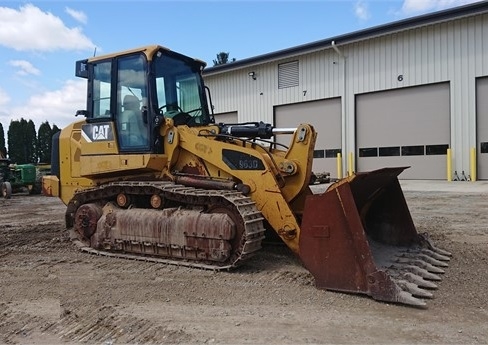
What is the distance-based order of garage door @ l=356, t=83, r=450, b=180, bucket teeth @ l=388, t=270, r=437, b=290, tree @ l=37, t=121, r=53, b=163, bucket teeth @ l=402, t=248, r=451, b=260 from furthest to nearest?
tree @ l=37, t=121, r=53, b=163 < garage door @ l=356, t=83, r=450, b=180 < bucket teeth @ l=402, t=248, r=451, b=260 < bucket teeth @ l=388, t=270, r=437, b=290

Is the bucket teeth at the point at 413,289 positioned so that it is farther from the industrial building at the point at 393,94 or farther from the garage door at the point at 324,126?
the garage door at the point at 324,126

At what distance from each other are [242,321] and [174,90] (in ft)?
13.2

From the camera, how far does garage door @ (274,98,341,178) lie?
20.1 meters

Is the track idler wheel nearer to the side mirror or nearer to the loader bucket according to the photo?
the side mirror

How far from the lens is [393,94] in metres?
18.3

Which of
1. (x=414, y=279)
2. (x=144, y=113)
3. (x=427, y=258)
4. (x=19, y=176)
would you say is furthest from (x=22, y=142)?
(x=414, y=279)

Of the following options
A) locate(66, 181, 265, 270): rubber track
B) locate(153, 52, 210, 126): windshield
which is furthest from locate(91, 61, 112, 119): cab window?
locate(66, 181, 265, 270): rubber track

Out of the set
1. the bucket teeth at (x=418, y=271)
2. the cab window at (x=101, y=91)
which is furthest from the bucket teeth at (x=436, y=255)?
the cab window at (x=101, y=91)

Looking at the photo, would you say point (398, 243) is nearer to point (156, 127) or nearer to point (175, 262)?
point (175, 262)

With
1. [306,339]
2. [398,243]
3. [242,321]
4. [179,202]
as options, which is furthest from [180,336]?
[398,243]

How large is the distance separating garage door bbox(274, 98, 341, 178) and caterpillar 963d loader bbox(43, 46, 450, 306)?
13315mm

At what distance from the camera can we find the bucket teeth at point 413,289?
419 centimetres

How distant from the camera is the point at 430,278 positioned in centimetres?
470

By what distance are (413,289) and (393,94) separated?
1544 centimetres
